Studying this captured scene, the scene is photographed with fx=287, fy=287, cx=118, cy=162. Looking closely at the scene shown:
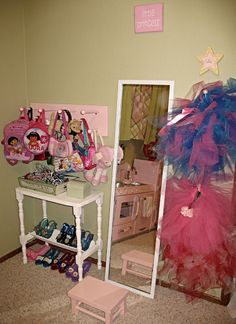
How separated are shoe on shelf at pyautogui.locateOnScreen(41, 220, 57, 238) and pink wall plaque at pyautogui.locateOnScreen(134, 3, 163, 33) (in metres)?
1.64

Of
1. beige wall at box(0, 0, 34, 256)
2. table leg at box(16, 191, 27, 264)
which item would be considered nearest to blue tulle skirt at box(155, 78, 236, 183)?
table leg at box(16, 191, 27, 264)

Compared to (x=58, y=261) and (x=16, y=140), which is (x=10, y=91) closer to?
(x=16, y=140)

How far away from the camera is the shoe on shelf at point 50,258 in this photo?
7.52 ft

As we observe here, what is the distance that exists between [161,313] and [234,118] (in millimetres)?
1284

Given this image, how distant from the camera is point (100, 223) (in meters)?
2.17

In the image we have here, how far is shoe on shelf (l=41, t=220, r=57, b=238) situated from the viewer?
2.33m

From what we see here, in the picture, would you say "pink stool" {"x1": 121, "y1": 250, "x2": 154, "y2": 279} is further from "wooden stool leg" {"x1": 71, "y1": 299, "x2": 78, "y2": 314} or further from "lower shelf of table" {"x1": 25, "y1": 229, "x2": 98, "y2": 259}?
"wooden stool leg" {"x1": 71, "y1": 299, "x2": 78, "y2": 314}

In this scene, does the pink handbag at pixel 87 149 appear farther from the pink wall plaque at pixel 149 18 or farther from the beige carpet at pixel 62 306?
the beige carpet at pixel 62 306

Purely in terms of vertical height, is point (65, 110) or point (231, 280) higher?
point (65, 110)

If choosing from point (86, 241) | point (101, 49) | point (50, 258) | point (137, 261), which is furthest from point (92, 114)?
point (50, 258)

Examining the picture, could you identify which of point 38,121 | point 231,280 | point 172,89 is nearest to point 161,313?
point 231,280

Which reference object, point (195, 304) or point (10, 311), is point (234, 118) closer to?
point (195, 304)

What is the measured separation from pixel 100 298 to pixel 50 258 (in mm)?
751

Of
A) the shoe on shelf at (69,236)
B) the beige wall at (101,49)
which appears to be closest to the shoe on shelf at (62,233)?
the shoe on shelf at (69,236)
